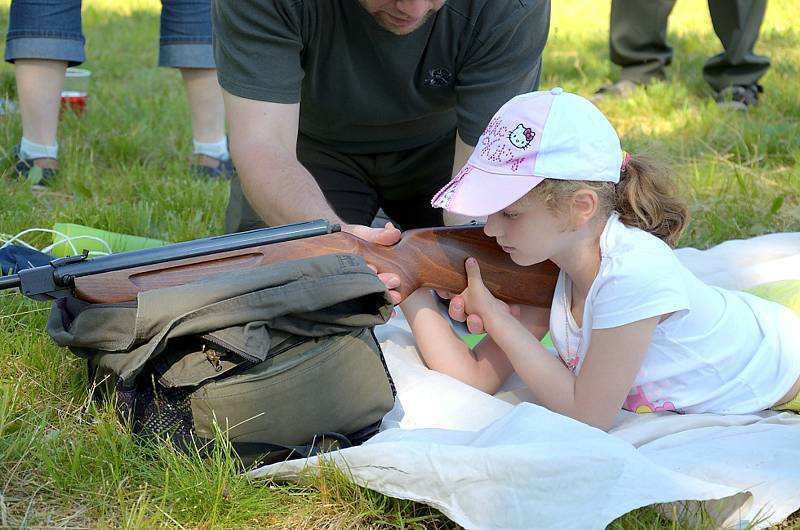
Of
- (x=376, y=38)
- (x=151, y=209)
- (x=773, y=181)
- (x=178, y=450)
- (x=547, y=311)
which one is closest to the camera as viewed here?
(x=178, y=450)

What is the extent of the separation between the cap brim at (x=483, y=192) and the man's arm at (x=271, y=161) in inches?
23.0

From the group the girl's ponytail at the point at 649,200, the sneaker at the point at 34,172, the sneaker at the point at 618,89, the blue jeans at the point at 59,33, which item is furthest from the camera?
the sneaker at the point at 618,89

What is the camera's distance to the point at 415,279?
9.06 feet

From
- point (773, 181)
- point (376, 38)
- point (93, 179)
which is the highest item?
point (376, 38)

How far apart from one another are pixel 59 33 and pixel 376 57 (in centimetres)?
192

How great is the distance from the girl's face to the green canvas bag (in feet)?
1.31

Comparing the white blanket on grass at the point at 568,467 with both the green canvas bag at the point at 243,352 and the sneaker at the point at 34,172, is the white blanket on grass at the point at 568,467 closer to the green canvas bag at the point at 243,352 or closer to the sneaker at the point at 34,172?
the green canvas bag at the point at 243,352

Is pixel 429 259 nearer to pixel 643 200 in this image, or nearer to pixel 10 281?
pixel 643 200

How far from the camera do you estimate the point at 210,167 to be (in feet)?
16.6

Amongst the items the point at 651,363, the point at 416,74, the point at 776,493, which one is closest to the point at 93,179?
the point at 416,74

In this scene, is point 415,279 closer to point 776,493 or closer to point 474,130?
point 474,130

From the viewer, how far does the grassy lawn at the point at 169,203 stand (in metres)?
2.23

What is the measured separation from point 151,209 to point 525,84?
1.86 m

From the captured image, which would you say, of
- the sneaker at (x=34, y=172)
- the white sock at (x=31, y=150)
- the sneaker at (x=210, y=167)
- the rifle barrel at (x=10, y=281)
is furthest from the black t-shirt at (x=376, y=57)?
the white sock at (x=31, y=150)
